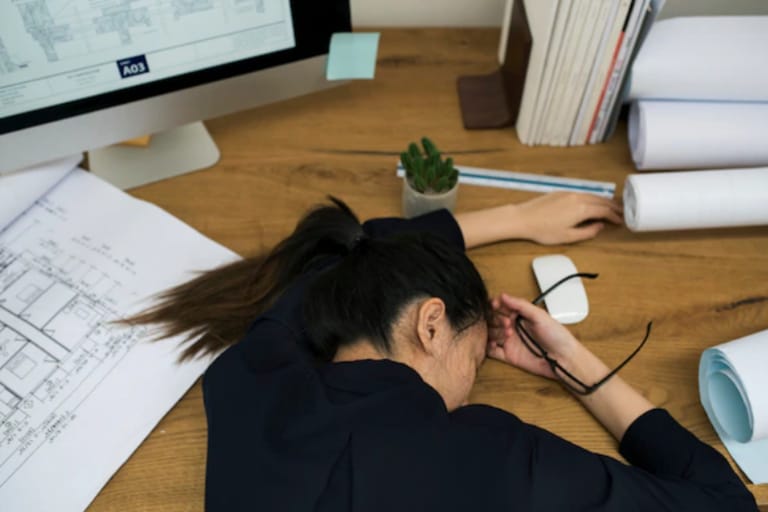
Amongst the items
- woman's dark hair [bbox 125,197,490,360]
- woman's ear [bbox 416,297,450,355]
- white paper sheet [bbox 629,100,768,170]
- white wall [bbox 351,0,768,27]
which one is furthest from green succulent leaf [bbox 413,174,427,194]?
white wall [bbox 351,0,768,27]

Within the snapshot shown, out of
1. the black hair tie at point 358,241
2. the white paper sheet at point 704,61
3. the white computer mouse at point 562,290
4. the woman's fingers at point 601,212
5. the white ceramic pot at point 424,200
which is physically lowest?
the white computer mouse at point 562,290

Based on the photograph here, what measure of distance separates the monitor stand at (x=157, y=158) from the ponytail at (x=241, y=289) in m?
0.20

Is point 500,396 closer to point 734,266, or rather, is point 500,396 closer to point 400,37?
point 734,266

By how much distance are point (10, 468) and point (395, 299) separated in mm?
425

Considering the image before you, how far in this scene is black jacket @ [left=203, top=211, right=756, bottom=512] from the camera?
1.87 feet

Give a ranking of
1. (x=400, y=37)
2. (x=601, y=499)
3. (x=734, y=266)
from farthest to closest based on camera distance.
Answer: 1. (x=400, y=37)
2. (x=734, y=266)
3. (x=601, y=499)

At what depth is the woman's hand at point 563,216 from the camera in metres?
0.85

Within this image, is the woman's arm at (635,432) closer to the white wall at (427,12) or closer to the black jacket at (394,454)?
the black jacket at (394,454)

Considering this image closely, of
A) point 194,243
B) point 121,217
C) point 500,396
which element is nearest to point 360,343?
point 500,396

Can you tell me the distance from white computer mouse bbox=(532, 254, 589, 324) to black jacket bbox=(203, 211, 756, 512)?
152mm

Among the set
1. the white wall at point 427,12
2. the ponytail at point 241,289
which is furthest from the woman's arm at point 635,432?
the white wall at point 427,12

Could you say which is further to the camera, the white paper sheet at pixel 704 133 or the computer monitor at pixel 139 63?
the white paper sheet at pixel 704 133

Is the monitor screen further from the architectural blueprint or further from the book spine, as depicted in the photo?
the book spine

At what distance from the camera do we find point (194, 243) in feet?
2.79
